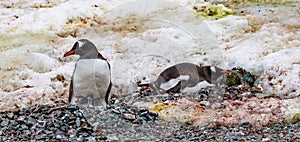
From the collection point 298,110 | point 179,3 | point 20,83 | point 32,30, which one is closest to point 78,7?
point 32,30

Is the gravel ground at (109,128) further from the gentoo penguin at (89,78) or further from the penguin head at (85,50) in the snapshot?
the penguin head at (85,50)

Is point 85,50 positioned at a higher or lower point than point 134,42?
lower

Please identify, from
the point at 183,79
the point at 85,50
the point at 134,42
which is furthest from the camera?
the point at 134,42

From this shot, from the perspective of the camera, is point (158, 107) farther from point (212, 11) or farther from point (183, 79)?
point (212, 11)

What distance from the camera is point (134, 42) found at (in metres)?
11.2

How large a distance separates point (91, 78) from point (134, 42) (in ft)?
10.8

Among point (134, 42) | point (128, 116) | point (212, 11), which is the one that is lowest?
point (128, 116)

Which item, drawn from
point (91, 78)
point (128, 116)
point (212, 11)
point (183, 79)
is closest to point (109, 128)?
point (128, 116)

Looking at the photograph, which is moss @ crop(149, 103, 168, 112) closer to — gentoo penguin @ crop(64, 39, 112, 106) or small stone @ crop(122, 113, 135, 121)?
small stone @ crop(122, 113, 135, 121)

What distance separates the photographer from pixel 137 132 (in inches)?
307

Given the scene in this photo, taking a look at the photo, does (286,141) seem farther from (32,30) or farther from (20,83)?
(32,30)

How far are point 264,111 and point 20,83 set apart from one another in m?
4.15

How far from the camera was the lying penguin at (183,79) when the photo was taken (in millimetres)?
9508

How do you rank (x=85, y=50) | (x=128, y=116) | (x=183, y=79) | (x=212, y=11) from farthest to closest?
1. (x=212, y=11)
2. (x=183, y=79)
3. (x=85, y=50)
4. (x=128, y=116)
